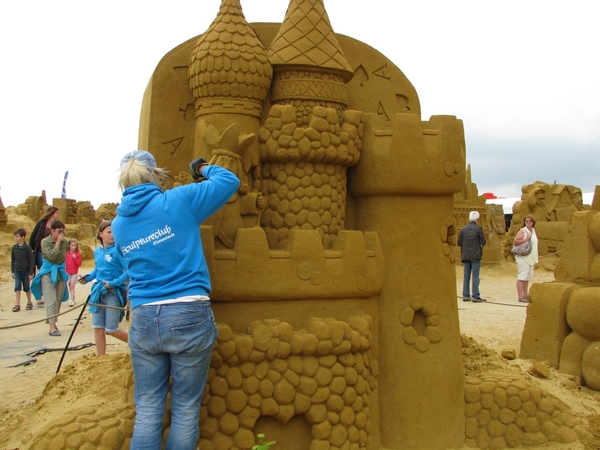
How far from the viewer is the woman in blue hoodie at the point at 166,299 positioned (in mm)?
2291

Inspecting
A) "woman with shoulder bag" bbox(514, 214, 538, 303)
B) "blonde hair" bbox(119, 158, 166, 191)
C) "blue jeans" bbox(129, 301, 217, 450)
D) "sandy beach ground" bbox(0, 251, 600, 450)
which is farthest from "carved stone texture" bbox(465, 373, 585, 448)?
"woman with shoulder bag" bbox(514, 214, 538, 303)

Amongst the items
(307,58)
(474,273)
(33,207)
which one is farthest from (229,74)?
(33,207)

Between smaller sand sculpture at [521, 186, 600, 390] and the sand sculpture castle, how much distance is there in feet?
4.42

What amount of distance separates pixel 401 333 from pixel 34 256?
7.02 m

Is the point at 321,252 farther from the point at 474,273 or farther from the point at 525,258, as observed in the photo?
the point at 474,273

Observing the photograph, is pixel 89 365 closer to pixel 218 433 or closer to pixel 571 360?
pixel 218 433

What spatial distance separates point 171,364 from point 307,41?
2044 mm

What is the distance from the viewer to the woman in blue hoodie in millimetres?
2291

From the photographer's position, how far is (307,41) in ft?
11.0

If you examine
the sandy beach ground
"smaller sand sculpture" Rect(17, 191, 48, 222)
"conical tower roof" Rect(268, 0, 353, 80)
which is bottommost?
the sandy beach ground

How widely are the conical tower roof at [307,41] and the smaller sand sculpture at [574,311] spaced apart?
2.96m

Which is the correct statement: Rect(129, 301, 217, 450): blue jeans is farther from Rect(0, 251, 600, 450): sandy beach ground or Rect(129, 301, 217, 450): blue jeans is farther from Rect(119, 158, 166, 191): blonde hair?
Rect(0, 251, 600, 450): sandy beach ground

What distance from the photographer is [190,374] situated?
234cm

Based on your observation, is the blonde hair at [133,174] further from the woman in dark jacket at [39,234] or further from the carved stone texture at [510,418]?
the woman in dark jacket at [39,234]
